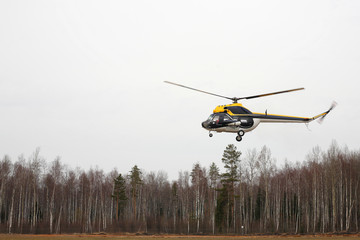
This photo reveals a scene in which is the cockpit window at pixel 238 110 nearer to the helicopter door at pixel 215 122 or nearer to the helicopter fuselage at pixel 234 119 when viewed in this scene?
the helicopter fuselage at pixel 234 119

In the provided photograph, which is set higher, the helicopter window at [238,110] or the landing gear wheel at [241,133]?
the helicopter window at [238,110]

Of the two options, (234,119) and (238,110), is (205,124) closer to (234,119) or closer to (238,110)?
(234,119)

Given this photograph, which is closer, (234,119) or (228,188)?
(234,119)

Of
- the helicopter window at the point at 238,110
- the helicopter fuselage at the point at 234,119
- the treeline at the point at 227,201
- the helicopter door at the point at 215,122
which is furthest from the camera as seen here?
the treeline at the point at 227,201

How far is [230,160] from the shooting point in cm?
6544

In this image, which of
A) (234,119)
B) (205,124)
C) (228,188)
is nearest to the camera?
(205,124)

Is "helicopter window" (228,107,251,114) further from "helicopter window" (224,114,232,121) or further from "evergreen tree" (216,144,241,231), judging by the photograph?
"evergreen tree" (216,144,241,231)

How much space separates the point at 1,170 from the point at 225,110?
49.9 metres

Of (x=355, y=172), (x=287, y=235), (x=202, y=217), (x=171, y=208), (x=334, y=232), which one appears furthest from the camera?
(x=171, y=208)

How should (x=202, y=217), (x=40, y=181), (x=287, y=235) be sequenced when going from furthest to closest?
1. (x=40, y=181)
2. (x=202, y=217)
3. (x=287, y=235)

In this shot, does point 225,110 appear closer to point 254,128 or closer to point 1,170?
point 254,128

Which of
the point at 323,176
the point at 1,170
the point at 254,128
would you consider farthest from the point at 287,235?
the point at 1,170

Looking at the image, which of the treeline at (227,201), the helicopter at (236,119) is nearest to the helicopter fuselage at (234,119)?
the helicopter at (236,119)

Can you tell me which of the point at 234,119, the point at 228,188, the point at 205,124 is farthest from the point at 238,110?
the point at 228,188
